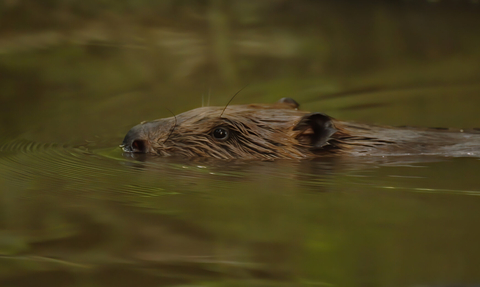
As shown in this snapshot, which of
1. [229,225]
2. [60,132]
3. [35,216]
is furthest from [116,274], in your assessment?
[60,132]

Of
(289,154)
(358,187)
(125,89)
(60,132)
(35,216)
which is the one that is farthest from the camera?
(125,89)

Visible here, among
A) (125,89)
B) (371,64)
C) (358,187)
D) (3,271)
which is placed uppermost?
(371,64)

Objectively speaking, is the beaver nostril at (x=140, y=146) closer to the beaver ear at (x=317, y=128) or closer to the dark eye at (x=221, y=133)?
the dark eye at (x=221, y=133)

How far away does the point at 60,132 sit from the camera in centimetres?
331

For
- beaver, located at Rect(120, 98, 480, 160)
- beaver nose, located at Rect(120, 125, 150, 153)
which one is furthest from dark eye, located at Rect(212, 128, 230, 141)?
beaver nose, located at Rect(120, 125, 150, 153)

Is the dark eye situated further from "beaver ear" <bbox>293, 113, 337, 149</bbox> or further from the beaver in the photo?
"beaver ear" <bbox>293, 113, 337, 149</bbox>

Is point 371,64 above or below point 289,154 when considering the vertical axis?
above

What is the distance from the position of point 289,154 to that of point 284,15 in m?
2.44

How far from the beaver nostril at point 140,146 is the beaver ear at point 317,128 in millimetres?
793

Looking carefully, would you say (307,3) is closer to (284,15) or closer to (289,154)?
(284,15)

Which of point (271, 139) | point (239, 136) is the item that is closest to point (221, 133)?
point (239, 136)

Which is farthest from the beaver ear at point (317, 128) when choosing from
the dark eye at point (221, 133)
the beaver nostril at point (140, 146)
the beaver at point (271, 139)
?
the beaver nostril at point (140, 146)

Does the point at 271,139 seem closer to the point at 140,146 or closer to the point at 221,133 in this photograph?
the point at 221,133

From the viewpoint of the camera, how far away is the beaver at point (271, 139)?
2.79 m
